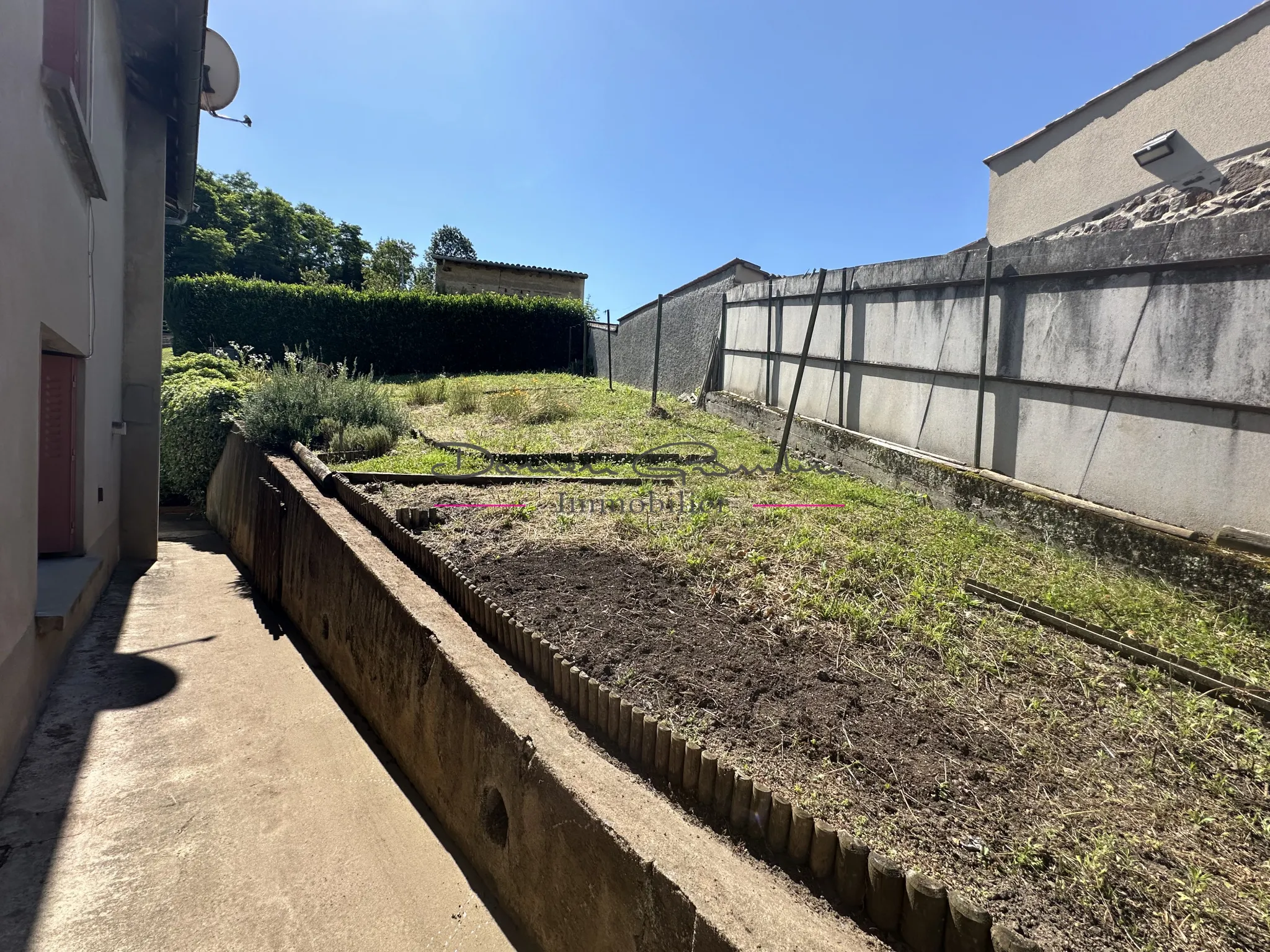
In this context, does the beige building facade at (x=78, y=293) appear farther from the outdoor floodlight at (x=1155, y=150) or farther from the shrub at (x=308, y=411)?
the outdoor floodlight at (x=1155, y=150)

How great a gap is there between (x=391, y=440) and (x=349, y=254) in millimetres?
34347

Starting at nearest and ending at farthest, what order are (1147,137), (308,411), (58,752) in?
(58,752) → (1147,137) → (308,411)

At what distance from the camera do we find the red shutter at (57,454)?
519cm

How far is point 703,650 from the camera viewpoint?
9.71 ft

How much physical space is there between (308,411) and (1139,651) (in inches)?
339

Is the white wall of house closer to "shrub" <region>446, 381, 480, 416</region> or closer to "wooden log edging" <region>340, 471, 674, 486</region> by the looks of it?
"wooden log edging" <region>340, 471, 674, 486</region>

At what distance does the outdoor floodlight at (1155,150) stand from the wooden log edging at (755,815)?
7.07m

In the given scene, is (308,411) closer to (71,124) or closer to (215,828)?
(71,124)

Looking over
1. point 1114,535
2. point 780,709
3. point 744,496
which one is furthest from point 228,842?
point 1114,535

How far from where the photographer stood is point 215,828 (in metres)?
3.39

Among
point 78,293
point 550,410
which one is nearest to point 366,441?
point 550,410

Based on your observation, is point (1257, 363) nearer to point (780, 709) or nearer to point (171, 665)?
point (780, 709)

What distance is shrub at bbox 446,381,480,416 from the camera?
423 inches

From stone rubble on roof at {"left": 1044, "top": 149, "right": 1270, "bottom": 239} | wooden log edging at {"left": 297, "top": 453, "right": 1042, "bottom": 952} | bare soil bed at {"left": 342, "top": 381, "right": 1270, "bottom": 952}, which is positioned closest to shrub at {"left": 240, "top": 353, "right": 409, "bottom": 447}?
bare soil bed at {"left": 342, "top": 381, "right": 1270, "bottom": 952}
